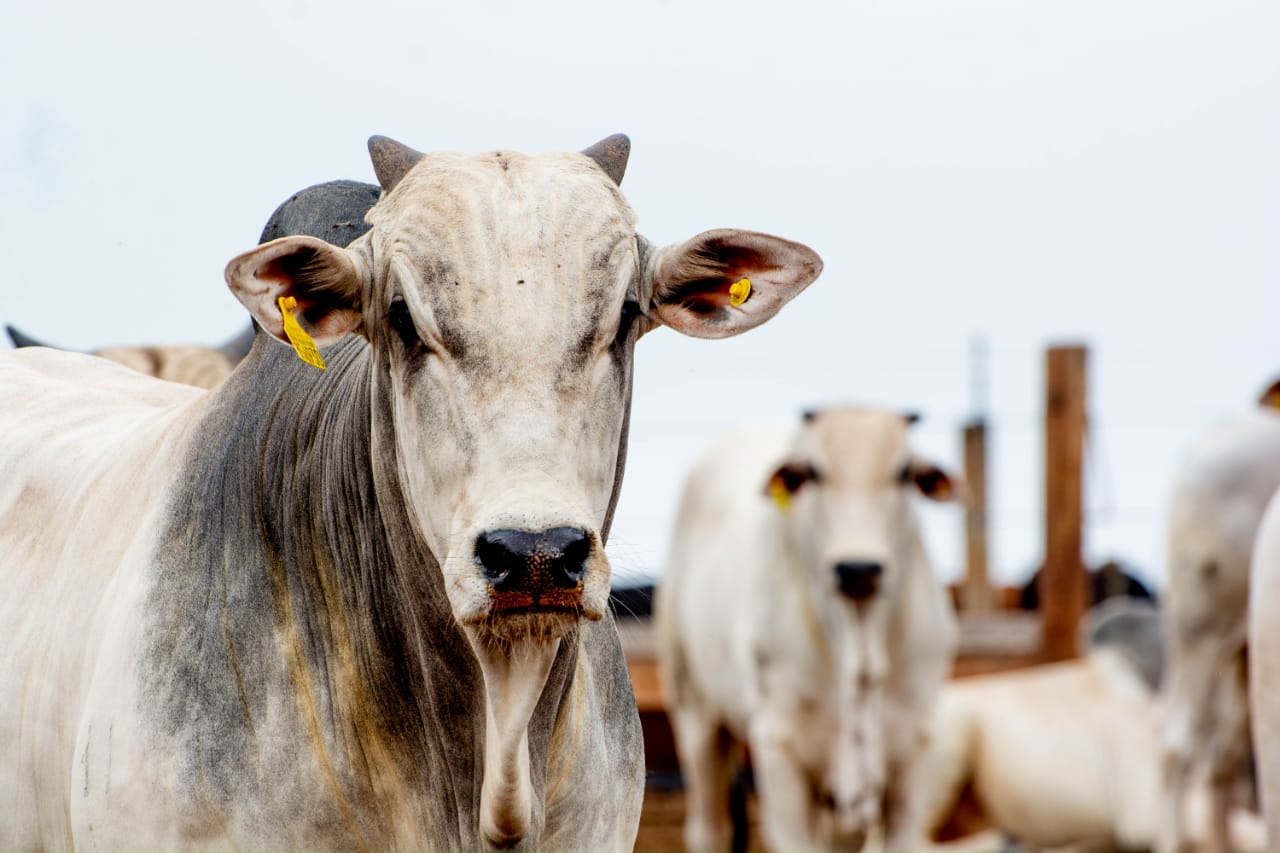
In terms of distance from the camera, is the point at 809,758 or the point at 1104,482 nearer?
the point at 809,758

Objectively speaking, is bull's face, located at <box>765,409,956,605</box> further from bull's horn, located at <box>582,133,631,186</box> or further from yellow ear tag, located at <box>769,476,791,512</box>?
bull's horn, located at <box>582,133,631,186</box>

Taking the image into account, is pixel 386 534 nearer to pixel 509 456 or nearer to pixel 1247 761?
pixel 509 456

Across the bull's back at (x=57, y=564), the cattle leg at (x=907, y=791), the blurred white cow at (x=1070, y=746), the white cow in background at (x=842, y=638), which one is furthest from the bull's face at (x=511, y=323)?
the blurred white cow at (x=1070, y=746)

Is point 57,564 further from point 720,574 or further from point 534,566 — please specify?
point 720,574

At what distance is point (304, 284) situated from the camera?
3133mm

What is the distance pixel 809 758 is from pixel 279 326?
6.53 m

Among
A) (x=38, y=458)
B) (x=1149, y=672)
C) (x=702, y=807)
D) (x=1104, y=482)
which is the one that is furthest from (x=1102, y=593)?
(x=38, y=458)

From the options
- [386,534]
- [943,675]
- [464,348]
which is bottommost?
[943,675]

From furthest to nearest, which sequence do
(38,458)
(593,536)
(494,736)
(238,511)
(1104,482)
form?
(1104,482)
(38,458)
(238,511)
(494,736)
(593,536)

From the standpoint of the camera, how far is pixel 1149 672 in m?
10.7

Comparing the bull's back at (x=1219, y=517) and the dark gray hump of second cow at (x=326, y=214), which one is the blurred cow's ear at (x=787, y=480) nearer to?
the bull's back at (x=1219, y=517)

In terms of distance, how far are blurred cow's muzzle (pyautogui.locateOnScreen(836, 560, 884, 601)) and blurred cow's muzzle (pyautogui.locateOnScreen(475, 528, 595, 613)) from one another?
6.11 metres

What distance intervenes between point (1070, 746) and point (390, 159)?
323 inches

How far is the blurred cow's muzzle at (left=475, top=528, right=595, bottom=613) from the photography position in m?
2.74
